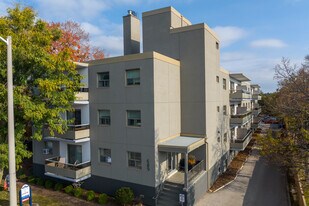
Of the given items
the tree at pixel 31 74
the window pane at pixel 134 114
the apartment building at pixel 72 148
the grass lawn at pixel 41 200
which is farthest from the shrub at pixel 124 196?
the tree at pixel 31 74

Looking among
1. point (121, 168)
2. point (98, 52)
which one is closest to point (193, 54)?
point (121, 168)

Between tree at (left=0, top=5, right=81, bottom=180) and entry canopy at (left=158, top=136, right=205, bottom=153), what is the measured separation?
22.0 feet

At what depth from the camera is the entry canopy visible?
14.9 metres

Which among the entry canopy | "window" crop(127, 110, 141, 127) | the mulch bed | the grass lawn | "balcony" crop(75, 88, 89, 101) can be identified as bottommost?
the mulch bed

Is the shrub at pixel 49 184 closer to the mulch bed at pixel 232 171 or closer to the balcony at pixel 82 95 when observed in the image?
the balcony at pixel 82 95

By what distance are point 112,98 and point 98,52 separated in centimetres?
2026

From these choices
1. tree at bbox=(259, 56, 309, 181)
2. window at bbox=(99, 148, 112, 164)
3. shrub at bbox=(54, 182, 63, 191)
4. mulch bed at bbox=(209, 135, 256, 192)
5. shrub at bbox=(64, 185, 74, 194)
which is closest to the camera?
tree at bbox=(259, 56, 309, 181)

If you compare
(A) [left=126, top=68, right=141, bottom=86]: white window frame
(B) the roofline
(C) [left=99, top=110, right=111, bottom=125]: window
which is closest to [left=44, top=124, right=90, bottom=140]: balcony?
(C) [left=99, top=110, right=111, bottom=125]: window

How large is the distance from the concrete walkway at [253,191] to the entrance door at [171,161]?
3.10m

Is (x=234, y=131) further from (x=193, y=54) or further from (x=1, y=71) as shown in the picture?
(x=1, y=71)

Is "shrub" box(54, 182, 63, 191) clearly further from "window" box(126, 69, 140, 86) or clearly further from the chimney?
the chimney

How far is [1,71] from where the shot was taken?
→ 38.7 feet

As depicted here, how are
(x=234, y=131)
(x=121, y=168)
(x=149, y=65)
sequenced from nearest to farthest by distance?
(x=149, y=65), (x=121, y=168), (x=234, y=131)

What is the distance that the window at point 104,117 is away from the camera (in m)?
16.8
